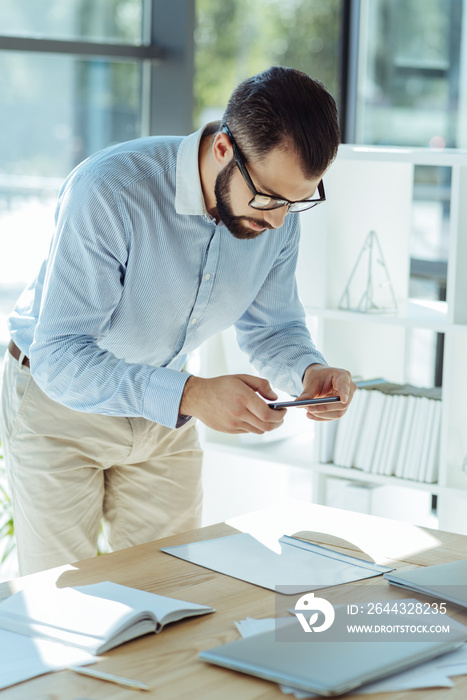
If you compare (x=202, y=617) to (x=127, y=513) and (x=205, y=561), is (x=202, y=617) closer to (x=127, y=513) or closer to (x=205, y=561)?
(x=205, y=561)

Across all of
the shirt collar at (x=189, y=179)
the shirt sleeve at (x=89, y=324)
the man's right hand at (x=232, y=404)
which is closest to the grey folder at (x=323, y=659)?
the man's right hand at (x=232, y=404)

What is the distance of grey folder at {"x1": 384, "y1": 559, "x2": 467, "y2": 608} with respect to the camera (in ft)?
4.60

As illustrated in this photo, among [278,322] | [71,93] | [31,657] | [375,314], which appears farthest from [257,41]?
[31,657]

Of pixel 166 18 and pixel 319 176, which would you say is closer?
pixel 319 176

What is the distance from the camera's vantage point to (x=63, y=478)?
197cm

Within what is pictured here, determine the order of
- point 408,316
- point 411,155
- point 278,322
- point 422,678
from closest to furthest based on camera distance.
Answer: point 422,678, point 278,322, point 411,155, point 408,316

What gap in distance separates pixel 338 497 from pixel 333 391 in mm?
1123

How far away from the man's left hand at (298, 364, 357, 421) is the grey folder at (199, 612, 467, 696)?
2.01 feet

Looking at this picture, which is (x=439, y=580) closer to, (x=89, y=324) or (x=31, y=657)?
(x=31, y=657)

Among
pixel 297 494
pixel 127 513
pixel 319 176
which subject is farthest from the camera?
pixel 297 494

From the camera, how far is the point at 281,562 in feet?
5.20

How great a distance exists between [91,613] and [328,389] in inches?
29.6

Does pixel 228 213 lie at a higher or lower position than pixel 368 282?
higher

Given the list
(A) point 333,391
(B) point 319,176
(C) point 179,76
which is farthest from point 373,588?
(C) point 179,76
